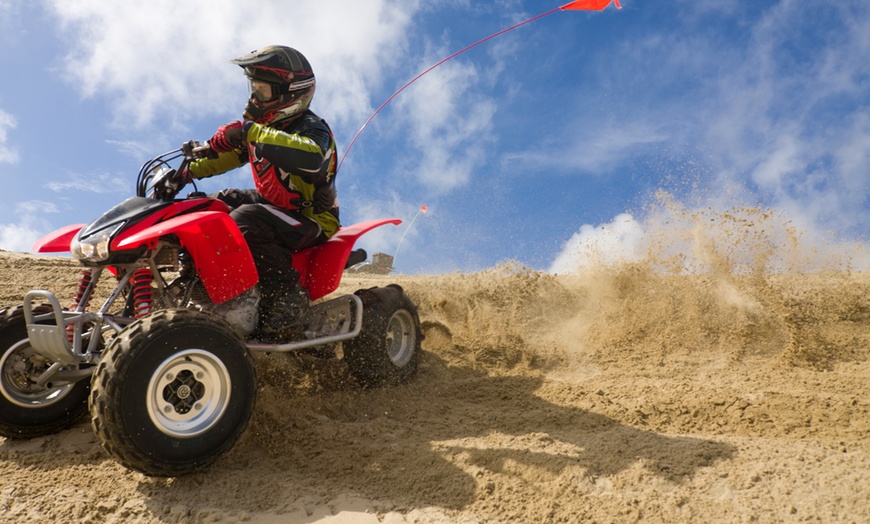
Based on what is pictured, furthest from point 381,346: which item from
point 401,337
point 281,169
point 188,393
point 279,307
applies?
point 188,393

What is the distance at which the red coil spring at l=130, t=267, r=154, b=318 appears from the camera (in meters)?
3.57

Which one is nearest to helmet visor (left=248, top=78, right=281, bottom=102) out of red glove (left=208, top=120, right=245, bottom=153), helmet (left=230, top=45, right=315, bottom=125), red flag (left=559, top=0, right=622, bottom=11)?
helmet (left=230, top=45, right=315, bottom=125)

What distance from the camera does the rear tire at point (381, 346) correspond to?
4.84 metres

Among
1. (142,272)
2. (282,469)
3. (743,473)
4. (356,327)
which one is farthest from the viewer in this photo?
(356,327)

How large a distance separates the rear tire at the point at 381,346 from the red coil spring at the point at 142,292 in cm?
165

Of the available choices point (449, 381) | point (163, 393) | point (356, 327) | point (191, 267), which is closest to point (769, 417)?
point (449, 381)

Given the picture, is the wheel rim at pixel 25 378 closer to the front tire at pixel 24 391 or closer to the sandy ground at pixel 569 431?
the front tire at pixel 24 391

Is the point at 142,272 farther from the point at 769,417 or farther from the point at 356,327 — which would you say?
the point at 769,417

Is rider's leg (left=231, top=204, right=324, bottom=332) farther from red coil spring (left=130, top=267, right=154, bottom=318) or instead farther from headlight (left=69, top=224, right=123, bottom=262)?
headlight (left=69, top=224, right=123, bottom=262)

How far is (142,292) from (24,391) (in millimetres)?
963

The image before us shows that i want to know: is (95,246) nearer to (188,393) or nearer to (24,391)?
(188,393)

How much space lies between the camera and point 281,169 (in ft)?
13.6

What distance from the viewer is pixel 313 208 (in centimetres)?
441

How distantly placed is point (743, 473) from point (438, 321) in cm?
394
